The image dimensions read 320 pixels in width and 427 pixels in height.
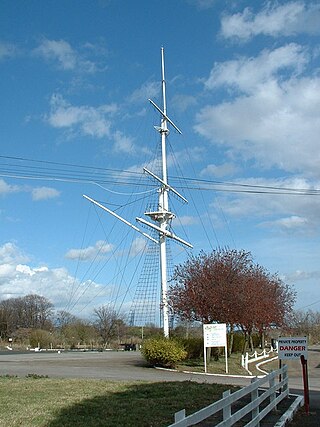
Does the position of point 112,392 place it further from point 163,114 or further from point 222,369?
point 163,114

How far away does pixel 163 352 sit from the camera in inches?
1228

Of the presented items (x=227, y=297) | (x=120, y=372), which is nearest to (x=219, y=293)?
(x=227, y=297)

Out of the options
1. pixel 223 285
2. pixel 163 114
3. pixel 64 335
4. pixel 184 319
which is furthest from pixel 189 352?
pixel 64 335

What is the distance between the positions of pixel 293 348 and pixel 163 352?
16047 millimetres

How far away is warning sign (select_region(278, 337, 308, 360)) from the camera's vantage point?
51.9 feet

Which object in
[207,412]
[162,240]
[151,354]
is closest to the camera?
[207,412]

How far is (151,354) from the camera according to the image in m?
31.7

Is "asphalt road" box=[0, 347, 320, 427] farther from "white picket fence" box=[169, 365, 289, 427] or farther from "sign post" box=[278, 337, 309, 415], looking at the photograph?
"sign post" box=[278, 337, 309, 415]

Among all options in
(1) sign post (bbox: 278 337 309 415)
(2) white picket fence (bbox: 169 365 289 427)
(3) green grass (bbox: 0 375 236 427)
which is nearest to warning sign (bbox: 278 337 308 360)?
(1) sign post (bbox: 278 337 309 415)

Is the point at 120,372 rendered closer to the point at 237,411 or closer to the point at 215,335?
the point at 215,335

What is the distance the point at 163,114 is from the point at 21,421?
37415 millimetres

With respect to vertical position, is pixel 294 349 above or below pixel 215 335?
below

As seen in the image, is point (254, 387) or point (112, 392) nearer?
point (254, 387)

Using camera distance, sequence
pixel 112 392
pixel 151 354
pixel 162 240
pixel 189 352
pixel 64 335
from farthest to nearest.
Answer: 1. pixel 64 335
2. pixel 162 240
3. pixel 189 352
4. pixel 151 354
5. pixel 112 392
